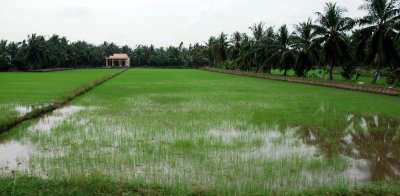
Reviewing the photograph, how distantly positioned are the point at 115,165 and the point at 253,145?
124 inches

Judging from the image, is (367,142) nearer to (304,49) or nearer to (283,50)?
(304,49)

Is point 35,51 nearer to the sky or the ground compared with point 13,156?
nearer to the sky

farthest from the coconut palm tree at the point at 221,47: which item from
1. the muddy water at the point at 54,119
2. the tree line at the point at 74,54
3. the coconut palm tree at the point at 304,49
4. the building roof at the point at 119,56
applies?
the muddy water at the point at 54,119

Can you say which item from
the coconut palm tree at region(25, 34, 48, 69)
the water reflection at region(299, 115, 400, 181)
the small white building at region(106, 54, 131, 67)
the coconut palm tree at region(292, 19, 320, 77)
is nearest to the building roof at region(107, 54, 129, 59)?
the small white building at region(106, 54, 131, 67)

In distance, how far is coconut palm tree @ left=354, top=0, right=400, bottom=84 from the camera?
80.5 feet

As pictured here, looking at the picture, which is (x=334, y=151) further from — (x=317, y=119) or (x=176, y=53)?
(x=176, y=53)

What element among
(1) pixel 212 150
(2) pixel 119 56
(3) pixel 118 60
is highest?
(2) pixel 119 56

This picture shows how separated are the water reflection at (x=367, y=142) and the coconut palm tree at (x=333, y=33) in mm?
18180

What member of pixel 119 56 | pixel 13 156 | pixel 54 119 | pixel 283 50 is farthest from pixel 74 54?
pixel 13 156

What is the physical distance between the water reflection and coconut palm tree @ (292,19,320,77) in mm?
20587

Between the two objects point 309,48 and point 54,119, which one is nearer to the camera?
point 54,119

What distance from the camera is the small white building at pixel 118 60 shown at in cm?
9256

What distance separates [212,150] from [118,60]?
89944 mm

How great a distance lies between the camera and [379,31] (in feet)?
82.8
